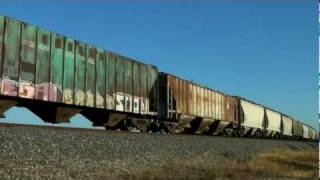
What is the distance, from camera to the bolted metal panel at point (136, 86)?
22562mm

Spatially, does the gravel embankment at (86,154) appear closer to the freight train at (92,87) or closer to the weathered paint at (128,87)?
the freight train at (92,87)

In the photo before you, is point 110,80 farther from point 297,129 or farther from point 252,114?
point 297,129

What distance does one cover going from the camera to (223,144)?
22.2m

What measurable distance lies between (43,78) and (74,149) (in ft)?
16.0

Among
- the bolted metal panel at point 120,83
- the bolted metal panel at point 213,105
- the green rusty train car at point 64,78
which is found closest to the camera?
the green rusty train car at point 64,78

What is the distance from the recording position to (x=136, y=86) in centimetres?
2302

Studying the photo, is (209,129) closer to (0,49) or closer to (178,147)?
(178,147)

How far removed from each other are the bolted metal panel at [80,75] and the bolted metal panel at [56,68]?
969 millimetres

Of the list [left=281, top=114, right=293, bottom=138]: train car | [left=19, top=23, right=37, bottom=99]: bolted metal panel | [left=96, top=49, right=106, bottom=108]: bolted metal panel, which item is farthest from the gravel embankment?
[left=281, top=114, right=293, bottom=138]: train car

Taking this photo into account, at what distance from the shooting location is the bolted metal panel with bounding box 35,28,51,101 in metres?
16.5

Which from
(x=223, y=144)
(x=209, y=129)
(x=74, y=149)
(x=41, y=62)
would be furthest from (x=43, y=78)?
(x=209, y=129)

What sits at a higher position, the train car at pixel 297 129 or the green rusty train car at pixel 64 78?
the green rusty train car at pixel 64 78

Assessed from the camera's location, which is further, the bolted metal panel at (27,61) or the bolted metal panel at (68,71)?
the bolted metal panel at (68,71)

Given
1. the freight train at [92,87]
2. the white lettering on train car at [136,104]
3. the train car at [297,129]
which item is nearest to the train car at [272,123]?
the train car at [297,129]
